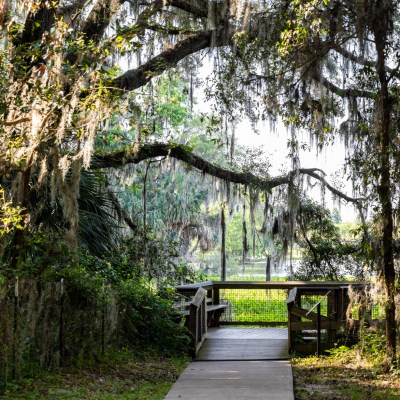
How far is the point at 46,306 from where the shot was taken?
841cm

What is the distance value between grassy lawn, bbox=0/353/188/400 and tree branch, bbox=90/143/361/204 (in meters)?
4.45

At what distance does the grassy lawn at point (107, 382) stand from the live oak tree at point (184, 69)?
1463 millimetres

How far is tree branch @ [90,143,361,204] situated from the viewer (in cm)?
1435

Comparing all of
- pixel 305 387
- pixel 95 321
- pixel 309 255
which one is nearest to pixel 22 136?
pixel 95 321

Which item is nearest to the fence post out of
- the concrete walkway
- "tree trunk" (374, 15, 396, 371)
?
the concrete walkway

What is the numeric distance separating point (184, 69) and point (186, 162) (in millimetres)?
1772

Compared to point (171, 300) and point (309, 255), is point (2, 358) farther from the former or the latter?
point (309, 255)

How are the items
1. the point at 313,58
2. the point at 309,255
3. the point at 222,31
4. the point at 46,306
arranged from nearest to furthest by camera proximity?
the point at 46,306
the point at 313,58
the point at 222,31
the point at 309,255

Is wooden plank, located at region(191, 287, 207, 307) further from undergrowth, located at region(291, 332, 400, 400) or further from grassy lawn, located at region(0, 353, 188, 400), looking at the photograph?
undergrowth, located at region(291, 332, 400, 400)

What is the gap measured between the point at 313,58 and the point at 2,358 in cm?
572

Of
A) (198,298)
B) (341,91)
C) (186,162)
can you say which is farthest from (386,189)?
(186,162)

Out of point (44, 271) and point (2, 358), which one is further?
point (44, 271)

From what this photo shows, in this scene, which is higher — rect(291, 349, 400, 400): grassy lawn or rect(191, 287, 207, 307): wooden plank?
rect(191, 287, 207, 307): wooden plank

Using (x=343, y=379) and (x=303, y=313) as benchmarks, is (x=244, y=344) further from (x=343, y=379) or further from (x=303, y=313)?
(x=343, y=379)
